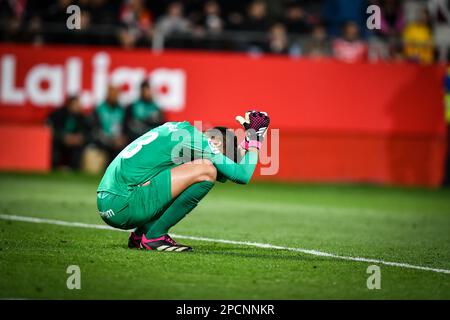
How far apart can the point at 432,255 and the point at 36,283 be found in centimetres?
428

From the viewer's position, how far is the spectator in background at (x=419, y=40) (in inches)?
803

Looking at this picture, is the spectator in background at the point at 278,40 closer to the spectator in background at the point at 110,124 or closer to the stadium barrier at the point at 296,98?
the stadium barrier at the point at 296,98

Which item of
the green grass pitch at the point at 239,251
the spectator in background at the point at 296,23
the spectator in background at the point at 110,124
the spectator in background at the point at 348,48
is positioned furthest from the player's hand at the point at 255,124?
the spectator in background at the point at 296,23

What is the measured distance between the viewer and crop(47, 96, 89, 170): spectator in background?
749 inches

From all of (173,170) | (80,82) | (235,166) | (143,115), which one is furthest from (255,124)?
(80,82)

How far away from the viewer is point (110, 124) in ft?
63.9

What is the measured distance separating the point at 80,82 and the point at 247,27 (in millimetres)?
3593

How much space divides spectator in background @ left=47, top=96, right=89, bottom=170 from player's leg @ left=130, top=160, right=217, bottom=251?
10.0 meters

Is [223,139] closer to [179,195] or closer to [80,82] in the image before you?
[179,195]

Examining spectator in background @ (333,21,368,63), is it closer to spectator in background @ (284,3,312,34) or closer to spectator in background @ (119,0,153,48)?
spectator in background @ (284,3,312,34)

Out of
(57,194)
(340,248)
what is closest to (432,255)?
(340,248)

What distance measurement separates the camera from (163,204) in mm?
8984

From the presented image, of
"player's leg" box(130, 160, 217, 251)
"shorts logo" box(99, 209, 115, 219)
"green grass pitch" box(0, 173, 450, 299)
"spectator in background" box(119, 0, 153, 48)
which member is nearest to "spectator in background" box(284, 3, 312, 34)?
"spectator in background" box(119, 0, 153, 48)

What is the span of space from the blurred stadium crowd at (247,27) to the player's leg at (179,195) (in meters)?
10.6
